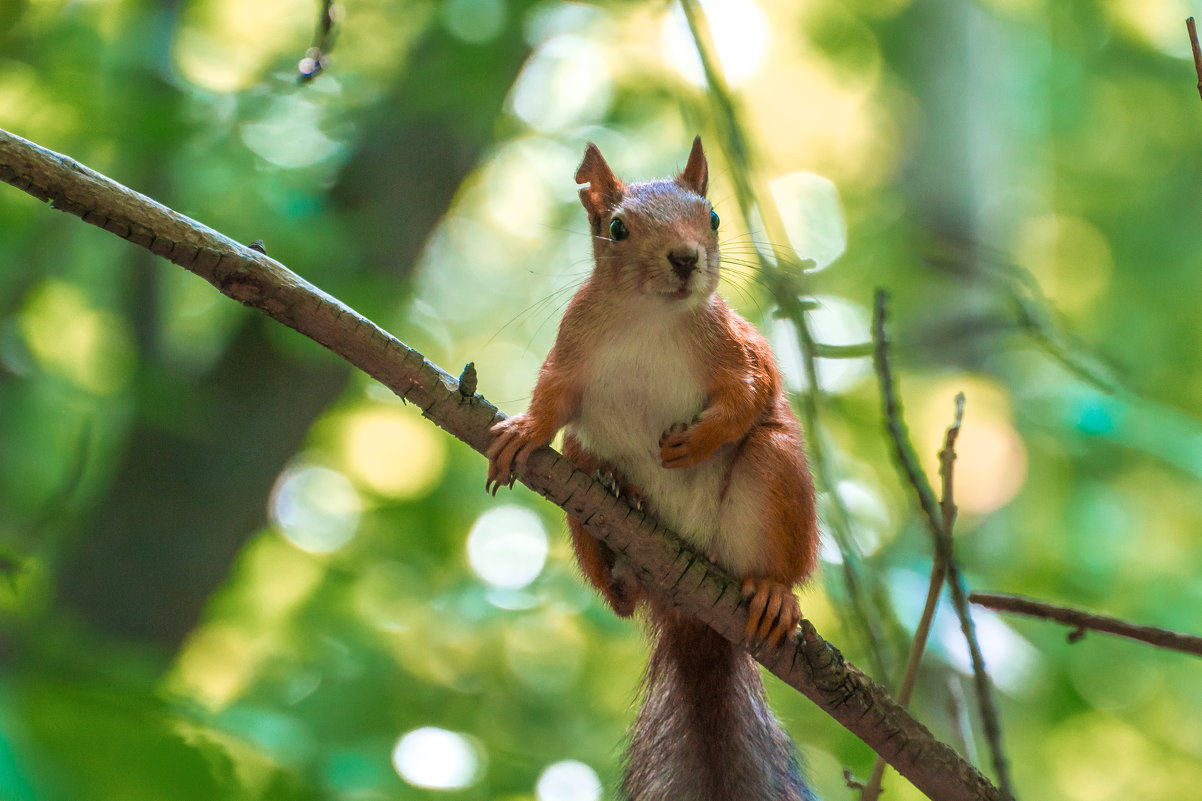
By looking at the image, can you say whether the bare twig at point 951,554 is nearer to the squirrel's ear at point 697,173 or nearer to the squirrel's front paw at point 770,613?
the squirrel's front paw at point 770,613

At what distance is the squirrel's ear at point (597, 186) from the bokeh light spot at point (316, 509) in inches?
110

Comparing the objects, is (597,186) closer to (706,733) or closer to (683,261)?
(683,261)

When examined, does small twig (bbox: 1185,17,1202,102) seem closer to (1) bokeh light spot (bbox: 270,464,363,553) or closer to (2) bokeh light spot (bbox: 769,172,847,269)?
(2) bokeh light spot (bbox: 769,172,847,269)

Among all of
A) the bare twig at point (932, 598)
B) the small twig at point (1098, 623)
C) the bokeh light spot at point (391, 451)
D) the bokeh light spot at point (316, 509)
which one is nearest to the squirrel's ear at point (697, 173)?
the bare twig at point (932, 598)

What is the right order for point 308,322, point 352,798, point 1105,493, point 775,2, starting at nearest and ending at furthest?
1. point 308,322
2. point 352,798
3. point 1105,493
4. point 775,2

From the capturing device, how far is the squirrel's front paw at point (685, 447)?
5.33 ft

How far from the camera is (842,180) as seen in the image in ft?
18.3

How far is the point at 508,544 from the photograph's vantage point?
14.2ft

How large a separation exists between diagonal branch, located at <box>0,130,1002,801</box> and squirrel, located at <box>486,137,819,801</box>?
18cm

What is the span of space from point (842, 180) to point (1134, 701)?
9.96ft

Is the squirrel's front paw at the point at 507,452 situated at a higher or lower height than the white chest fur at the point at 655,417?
lower

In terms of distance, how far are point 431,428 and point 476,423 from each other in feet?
11.5

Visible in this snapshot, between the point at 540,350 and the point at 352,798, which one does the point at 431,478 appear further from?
the point at 352,798

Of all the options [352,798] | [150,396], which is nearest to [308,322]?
[352,798]
